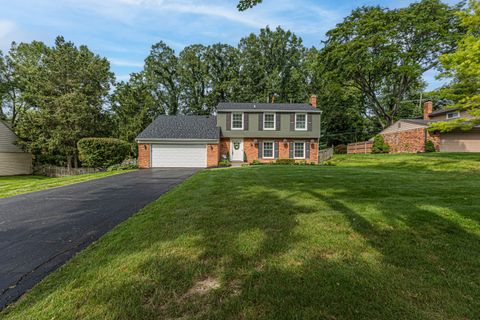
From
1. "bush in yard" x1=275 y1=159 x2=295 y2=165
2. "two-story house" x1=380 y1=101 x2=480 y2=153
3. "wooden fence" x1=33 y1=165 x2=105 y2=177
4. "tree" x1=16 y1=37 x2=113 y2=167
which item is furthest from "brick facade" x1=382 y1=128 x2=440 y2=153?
"tree" x1=16 y1=37 x2=113 y2=167

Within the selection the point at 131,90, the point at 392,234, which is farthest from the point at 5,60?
the point at 392,234

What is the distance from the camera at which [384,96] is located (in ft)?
99.8

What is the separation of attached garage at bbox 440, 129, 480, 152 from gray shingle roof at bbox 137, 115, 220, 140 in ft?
59.1

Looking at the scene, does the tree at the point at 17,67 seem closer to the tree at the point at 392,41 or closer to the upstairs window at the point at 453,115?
the tree at the point at 392,41

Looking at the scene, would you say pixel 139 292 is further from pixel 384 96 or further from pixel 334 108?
pixel 384 96

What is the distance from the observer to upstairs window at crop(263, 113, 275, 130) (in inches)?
742

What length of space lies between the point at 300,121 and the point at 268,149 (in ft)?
11.8

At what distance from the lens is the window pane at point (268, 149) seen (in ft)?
61.5

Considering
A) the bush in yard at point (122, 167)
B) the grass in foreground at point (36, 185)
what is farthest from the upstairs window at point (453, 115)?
the grass in foreground at point (36, 185)

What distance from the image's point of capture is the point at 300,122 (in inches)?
744

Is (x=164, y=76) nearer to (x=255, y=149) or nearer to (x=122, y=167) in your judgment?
(x=122, y=167)

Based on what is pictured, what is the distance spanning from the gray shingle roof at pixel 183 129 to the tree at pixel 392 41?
1519 cm

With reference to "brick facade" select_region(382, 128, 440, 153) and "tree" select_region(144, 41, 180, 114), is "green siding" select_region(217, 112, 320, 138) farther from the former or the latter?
"tree" select_region(144, 41, 180, 114)

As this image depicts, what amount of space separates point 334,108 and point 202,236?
96.5 feet
